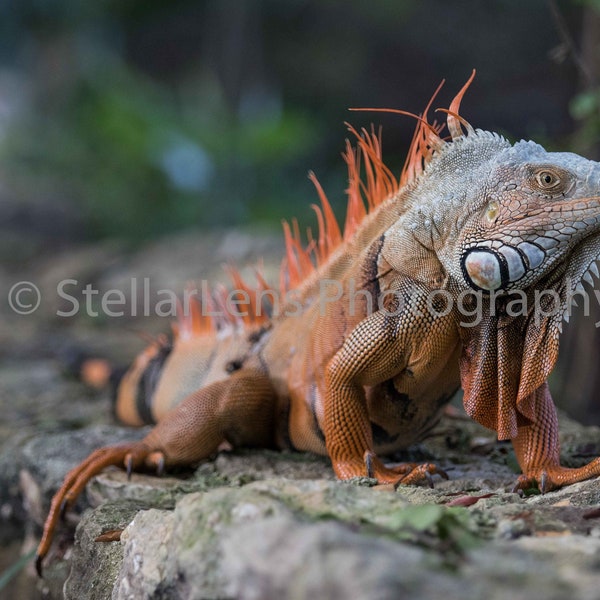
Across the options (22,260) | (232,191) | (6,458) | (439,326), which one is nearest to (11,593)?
(6,458)

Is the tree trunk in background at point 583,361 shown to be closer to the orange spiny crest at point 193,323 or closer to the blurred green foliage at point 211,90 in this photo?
the orange spiny crest at point 193,323

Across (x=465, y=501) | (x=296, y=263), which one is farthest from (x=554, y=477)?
(x=296, y=263)

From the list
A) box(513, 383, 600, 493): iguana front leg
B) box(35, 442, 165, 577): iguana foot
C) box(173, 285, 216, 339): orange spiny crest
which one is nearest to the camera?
box(513, 383, 600, 493): iguana front leg

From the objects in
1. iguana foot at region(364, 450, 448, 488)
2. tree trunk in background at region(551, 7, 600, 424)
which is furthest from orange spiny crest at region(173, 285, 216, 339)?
tree trunk in background at region(551, 7, 600, 424)

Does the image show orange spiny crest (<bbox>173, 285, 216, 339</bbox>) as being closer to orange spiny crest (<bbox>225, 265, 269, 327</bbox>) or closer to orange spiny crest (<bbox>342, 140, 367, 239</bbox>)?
orange spiny crest (<bbox>225, 265, 269, 327</bbox>)

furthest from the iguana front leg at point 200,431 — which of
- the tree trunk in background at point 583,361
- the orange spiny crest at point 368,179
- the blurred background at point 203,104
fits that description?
the blurred background at point 203,104

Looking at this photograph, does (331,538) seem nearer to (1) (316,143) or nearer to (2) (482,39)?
(1) (316,143)
